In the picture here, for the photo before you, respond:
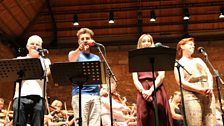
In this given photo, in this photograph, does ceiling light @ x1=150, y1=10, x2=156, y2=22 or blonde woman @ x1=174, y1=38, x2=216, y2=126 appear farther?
ceiling light @ x1=150, y1=10, x2=156, y2=22

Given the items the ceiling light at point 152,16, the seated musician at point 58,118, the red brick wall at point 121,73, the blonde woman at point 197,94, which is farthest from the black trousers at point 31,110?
the red brick wall at point 121,73

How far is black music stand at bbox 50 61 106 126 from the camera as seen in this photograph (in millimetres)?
3320

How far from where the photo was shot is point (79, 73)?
11.1 ft

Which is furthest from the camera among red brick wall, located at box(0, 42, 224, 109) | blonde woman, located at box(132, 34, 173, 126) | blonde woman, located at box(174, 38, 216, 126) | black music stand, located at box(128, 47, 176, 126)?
red brick wall, located at box(0, 42, 224, 109)

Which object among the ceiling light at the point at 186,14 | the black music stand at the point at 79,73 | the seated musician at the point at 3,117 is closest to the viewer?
the black music stand at the point at 79,73

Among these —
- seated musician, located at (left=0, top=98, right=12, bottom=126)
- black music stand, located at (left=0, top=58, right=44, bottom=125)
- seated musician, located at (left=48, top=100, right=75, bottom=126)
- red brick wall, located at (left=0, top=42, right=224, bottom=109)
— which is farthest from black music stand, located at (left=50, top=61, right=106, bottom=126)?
red brick wall, located at (left=0, top=42, right=224, bottom=109)

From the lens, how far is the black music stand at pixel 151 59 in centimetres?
348

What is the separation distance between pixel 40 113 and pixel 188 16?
7.34 metres

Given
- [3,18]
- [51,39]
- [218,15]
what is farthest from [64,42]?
[218,15]

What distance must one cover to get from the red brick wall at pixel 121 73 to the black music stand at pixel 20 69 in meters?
7.18

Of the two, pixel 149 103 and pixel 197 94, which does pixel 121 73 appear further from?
pixel 149 103

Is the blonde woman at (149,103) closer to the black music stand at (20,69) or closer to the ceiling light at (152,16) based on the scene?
the black music stand at (20,69)

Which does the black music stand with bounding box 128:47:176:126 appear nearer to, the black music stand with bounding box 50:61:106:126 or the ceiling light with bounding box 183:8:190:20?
the black music stand with bounding box 50:61:106:126

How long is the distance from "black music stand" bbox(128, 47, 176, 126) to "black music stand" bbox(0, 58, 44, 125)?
962 mm
